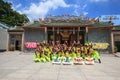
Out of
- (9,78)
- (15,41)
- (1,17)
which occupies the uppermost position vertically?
(1,17)

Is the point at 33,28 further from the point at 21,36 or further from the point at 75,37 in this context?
the point at 75,37

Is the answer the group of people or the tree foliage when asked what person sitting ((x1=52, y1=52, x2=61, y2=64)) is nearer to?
the group of people

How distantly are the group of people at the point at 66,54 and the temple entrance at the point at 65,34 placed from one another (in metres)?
10.3

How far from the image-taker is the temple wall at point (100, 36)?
24062 millimetres

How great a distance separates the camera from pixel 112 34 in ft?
78.6

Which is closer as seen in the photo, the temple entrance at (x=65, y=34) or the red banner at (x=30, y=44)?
the temple entrance at (x=65, y=34)

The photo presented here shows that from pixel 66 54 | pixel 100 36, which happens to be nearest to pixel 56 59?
pixel 66 54

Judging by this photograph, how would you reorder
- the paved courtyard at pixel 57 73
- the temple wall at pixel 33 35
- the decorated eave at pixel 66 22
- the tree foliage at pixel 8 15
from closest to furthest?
the paved courtyard at pixel 57 73, the decorated eave at pixel 66 22, the temple wall at pixel 33 35, the tree foliage at pixel 8 15

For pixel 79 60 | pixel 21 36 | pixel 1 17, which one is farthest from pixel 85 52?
pixel 1 17

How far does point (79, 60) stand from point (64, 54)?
137cm

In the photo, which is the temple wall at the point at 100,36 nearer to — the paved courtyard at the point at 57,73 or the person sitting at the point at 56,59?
the person sitting at the point at 56,59

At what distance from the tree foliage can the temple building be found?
613 inches

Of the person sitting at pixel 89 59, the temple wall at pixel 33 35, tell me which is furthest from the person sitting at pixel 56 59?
the temple wall at pixel 33 35

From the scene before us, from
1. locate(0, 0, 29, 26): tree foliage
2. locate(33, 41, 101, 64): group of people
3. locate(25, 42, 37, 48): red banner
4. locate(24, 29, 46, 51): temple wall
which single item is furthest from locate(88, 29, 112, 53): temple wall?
locate(0, 0, 29, 26): tree foliage
